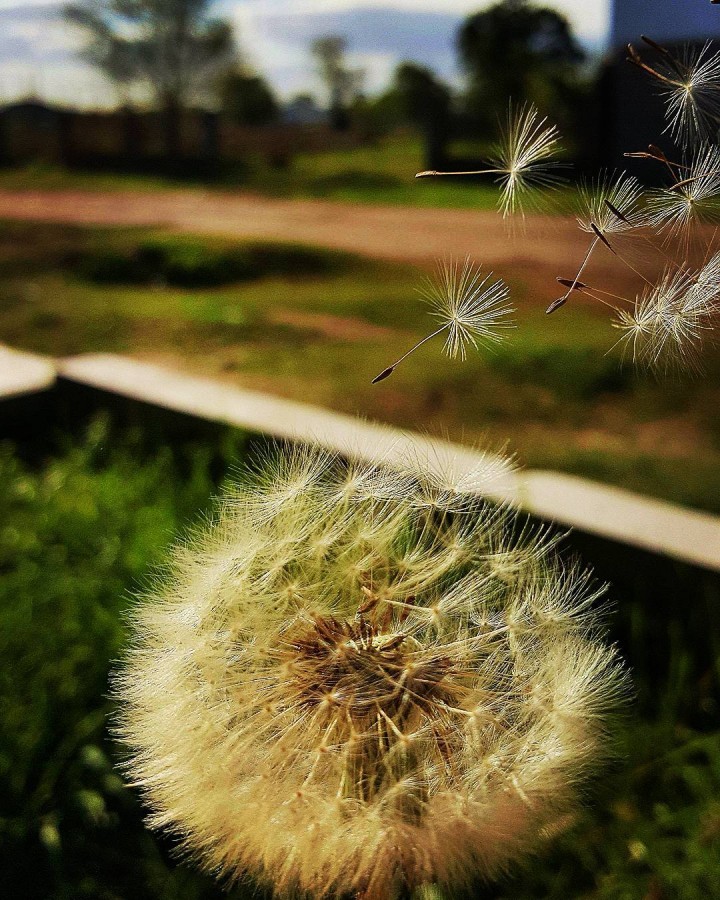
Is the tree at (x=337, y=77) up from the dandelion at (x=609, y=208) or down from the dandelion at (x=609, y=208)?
up

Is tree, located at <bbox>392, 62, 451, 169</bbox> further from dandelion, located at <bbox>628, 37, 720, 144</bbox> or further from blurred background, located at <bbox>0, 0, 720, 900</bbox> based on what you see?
dandelion, located at <bbox>628, 37, 720, 144</bbox>

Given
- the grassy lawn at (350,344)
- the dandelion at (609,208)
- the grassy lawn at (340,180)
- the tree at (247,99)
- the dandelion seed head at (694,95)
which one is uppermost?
the tree at (247,99)

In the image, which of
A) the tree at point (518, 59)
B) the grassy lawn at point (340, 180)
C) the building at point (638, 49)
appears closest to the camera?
the building at point (638, 49)

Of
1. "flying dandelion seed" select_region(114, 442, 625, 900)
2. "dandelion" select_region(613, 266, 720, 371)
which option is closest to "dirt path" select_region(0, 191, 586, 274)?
"flying dandelion seed" select_region(114, 442, 625, 900)

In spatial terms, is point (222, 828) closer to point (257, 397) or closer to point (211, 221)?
point (257, 397)

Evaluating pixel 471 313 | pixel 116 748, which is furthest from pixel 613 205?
pixel 116 748

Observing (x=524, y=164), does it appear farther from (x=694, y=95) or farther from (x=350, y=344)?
A: (x=350, y=344)

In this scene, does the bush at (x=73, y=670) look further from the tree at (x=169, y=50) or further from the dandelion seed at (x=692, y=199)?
the tree at (x=169, y=50)

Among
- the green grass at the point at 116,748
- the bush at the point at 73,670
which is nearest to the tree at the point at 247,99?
the bush at the point at 73,670
